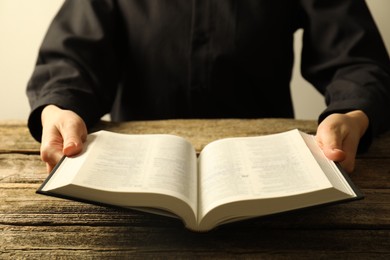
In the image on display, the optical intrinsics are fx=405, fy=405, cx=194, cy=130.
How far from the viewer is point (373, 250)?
464 mm

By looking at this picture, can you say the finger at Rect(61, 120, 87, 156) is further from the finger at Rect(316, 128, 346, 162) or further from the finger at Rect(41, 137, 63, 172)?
the finger at Rect(316, 128, 346, 162)

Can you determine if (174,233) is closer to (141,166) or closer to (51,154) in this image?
(141,166)

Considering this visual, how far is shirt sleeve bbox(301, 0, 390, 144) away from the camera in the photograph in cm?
74

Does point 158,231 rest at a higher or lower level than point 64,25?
lower

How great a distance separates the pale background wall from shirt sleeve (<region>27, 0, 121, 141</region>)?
666 millimetres

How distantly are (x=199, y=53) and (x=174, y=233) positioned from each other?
0.54 metres

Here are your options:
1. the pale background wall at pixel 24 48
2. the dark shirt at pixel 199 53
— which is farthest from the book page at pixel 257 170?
the pale background wall at pixel 24 48

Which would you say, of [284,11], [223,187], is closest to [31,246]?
[223,187]

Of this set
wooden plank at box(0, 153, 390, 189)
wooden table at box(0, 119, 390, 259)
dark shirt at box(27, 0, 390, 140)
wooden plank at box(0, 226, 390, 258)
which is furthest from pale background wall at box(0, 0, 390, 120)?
wooden plank at box(0, 226, 390, 258)

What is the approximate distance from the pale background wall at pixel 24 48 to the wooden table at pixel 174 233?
1078mm

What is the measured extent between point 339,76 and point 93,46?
21.5 inches

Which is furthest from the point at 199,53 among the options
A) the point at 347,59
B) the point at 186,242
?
the point at 186,242

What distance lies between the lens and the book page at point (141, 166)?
→ 1.54ft

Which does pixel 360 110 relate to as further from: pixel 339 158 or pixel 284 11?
pixel 284 11
